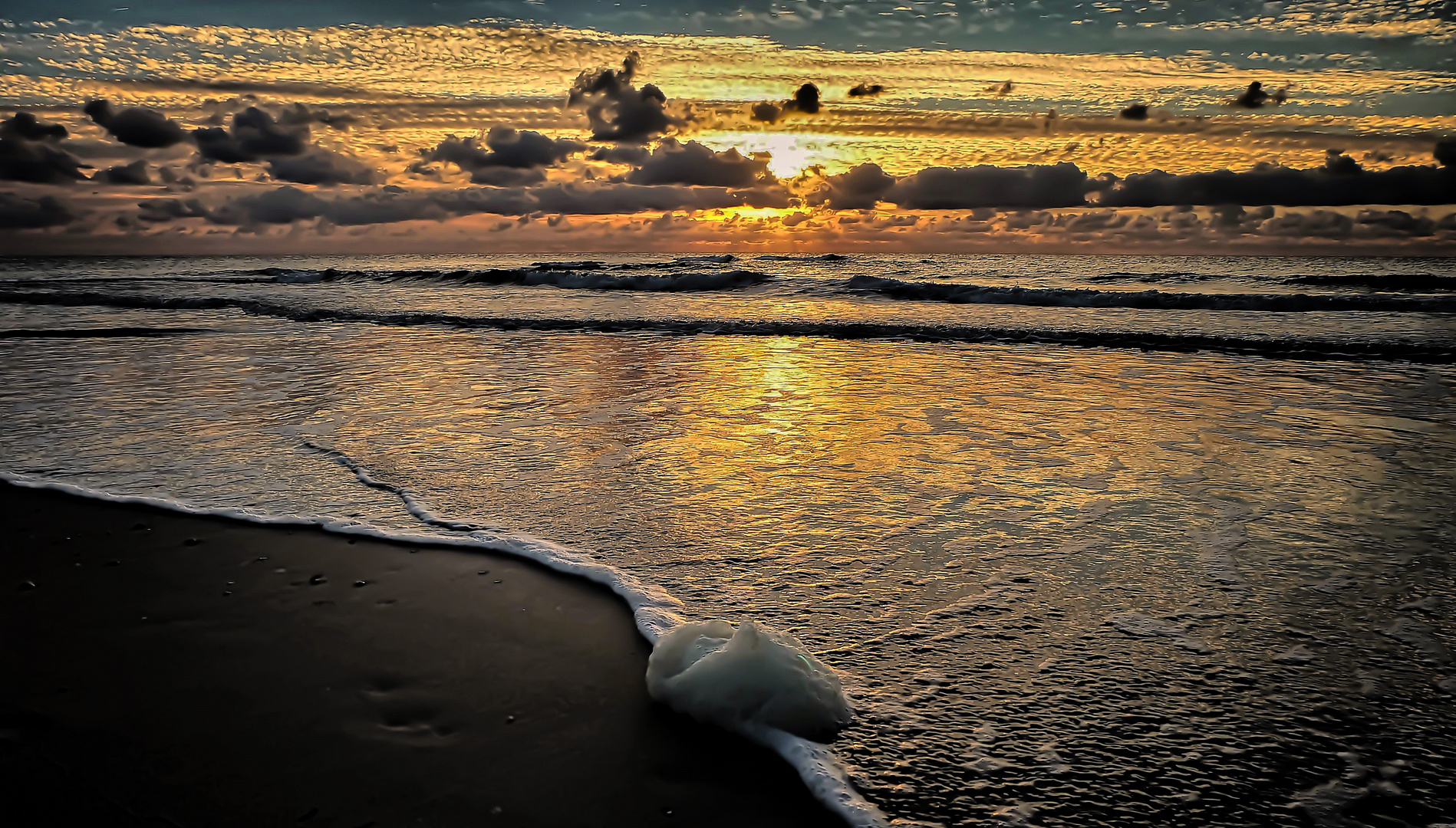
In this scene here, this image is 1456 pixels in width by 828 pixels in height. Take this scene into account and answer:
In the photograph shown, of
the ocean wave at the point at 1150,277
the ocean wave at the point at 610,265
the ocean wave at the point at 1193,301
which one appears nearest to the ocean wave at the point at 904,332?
the ocean wave at the point at 1193,301

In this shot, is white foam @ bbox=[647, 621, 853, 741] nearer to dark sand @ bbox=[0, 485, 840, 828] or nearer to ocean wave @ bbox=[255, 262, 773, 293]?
dark sand @ bbox=[0, 485, 840, 828]

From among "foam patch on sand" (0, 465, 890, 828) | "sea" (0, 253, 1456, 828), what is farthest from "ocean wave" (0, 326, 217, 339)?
"foam patch on sand" (0, 465, 890, 828)

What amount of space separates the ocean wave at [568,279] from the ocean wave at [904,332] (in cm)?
1322

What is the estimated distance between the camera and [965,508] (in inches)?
229

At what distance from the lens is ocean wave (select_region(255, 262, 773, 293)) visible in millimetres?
35281

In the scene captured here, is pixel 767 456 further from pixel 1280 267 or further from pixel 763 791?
pixel 1280 267

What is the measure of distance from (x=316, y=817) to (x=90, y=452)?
6.49 m

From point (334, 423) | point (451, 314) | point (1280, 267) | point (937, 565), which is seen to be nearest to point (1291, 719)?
point (937, 565)

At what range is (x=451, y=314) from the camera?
22938mm

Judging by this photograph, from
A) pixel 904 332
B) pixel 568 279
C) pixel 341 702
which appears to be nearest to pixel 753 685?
pixel 341 702

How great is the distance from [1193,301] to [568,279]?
992 inches

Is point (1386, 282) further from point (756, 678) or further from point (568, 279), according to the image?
point (756, 678)

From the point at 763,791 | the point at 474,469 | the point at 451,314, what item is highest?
the point at 763,791

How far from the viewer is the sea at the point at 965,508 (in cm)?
298
